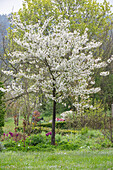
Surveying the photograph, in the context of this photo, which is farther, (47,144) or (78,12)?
(78,12)

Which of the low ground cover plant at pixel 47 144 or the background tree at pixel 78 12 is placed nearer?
the low ground cover plant at pixel 47 144

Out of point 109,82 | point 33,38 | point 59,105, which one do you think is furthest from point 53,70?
point 109,82

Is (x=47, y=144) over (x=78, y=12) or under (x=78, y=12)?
under

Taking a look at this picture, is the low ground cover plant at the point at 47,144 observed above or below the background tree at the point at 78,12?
below

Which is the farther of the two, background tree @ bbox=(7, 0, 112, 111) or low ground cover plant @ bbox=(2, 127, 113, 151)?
background tree @ bbox=(7, 0, 112, 111)

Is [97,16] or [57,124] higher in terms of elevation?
[97,16]

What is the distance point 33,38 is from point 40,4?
10702mm

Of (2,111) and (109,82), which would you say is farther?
(109,82)

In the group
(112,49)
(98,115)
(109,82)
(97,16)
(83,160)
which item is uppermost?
(97,16)

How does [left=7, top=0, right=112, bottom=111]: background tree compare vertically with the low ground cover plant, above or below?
above

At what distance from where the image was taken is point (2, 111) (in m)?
9.27

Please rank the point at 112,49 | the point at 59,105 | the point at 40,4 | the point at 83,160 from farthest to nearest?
1. the point at 112,49
2. the point at 59,105
3. the point at 40,4
4. the point at 83,160

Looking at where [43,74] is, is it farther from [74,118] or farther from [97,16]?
[97,16]

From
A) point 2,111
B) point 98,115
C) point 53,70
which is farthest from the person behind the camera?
point 98,115
